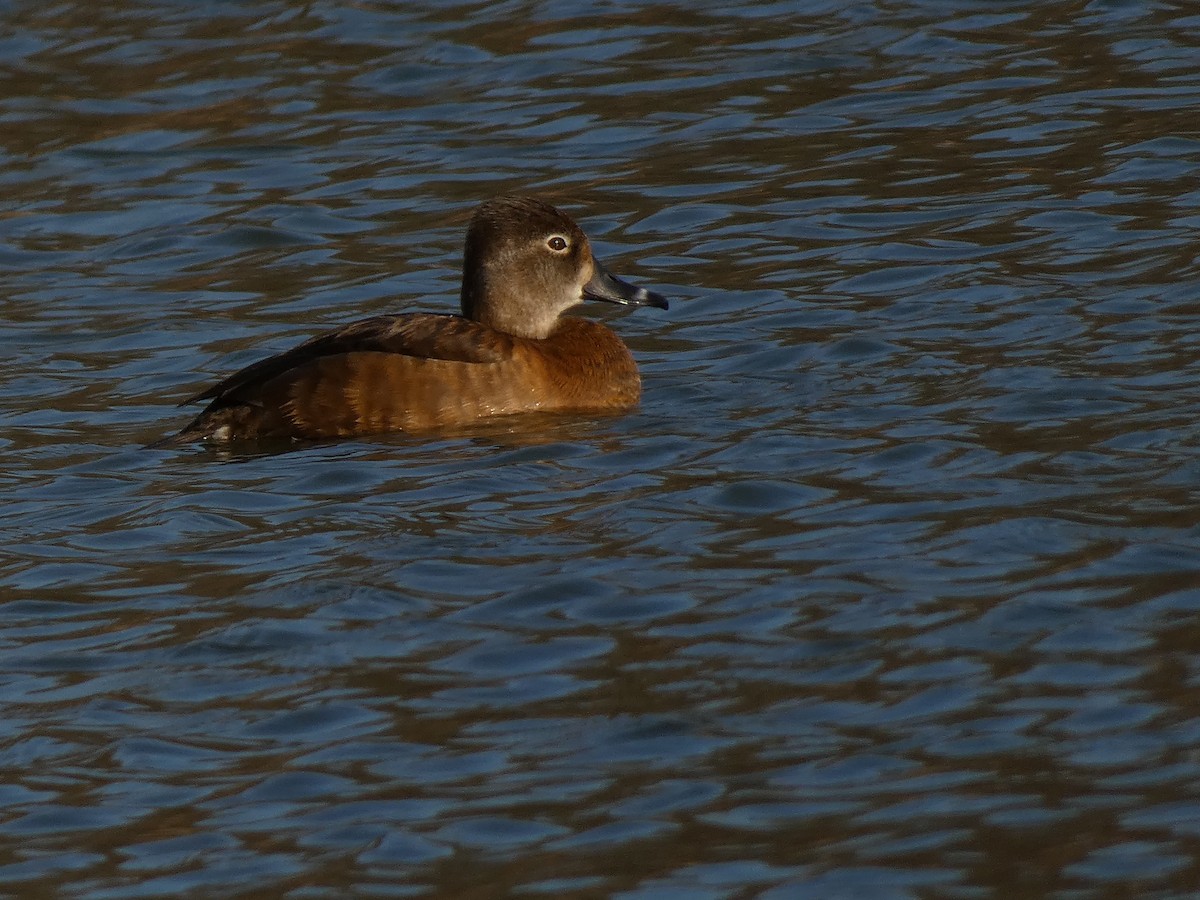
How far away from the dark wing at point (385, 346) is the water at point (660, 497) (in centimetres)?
39

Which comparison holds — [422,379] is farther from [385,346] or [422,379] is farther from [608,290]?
[608,290]

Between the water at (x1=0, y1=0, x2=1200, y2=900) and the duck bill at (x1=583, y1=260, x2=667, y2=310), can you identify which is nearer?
the water at (x1=0, y1=0, x2=1200, y2=900)

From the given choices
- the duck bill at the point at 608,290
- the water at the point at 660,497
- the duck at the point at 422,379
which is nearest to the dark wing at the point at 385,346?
the duck at the point at 422,379

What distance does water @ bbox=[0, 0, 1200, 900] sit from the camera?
5020 millimetres

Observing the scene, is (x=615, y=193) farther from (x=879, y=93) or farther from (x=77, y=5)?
(x=77, y=5)

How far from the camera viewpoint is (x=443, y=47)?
14812 millimetres

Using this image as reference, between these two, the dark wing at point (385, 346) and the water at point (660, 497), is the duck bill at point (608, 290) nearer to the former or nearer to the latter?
the water at point (660, 497)

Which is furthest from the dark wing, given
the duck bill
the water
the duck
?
the duck bill

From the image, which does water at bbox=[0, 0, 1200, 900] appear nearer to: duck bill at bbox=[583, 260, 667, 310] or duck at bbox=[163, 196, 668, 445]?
duck at bbox=[163, 196, 668, 445]

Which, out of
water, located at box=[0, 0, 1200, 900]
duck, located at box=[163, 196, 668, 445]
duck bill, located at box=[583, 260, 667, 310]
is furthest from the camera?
duck bill, located at box=[583, 260, 667, 310]

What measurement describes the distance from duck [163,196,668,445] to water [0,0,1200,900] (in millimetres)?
211

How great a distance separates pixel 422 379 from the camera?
8.67m

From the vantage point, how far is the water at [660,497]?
5020 mm

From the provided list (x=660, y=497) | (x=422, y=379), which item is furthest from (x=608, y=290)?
(x=660, y=497)
